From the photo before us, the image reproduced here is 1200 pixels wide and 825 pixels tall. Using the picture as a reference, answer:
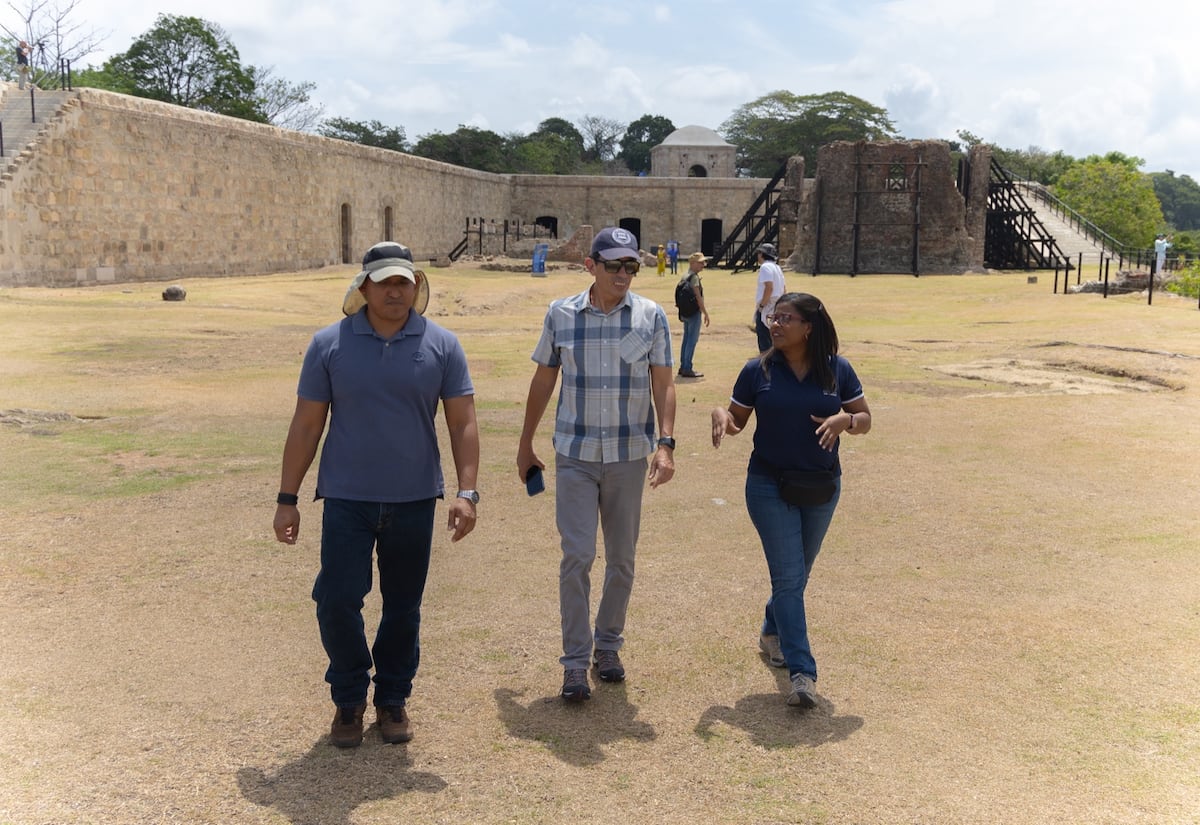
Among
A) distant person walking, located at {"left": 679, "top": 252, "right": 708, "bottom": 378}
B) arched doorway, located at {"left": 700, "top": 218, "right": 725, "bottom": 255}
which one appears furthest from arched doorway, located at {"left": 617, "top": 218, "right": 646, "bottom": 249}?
distant person walking, located at {"left": 679, "top": 252, "right": 708, "bottom": 378}

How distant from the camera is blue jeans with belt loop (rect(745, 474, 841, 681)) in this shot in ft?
12.1

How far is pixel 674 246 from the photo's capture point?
3553cm

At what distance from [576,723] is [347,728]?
0.73m

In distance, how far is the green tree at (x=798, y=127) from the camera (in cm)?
7031

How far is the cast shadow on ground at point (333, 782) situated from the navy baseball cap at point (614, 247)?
5.70 feet

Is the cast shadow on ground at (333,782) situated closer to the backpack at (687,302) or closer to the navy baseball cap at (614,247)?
the navy baseball cap at (614,247)

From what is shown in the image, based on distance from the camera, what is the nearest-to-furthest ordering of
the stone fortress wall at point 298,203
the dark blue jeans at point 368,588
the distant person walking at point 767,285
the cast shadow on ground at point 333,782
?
the cast shadow on ground at point 333,782 → the dark blue jeans at point 368,588 → the distant person walking at point 767,285 → the stone fortress wall at point 298,203

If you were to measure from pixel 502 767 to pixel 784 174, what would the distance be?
37.6 m

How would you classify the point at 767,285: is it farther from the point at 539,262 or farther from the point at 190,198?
the point at 539,262

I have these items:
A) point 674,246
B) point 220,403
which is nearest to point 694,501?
point 220,403

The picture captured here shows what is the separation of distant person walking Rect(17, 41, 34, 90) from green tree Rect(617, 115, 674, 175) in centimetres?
7416

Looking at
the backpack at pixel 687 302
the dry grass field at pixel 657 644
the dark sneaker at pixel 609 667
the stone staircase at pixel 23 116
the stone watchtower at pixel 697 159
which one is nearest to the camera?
the dry grass field at pixel 657 644

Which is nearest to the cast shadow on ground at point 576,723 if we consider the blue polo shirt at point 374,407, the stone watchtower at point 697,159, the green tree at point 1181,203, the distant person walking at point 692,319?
the blue polo shirt at point 374,407

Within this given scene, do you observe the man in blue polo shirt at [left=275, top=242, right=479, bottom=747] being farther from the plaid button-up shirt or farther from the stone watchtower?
the stone watchtower
